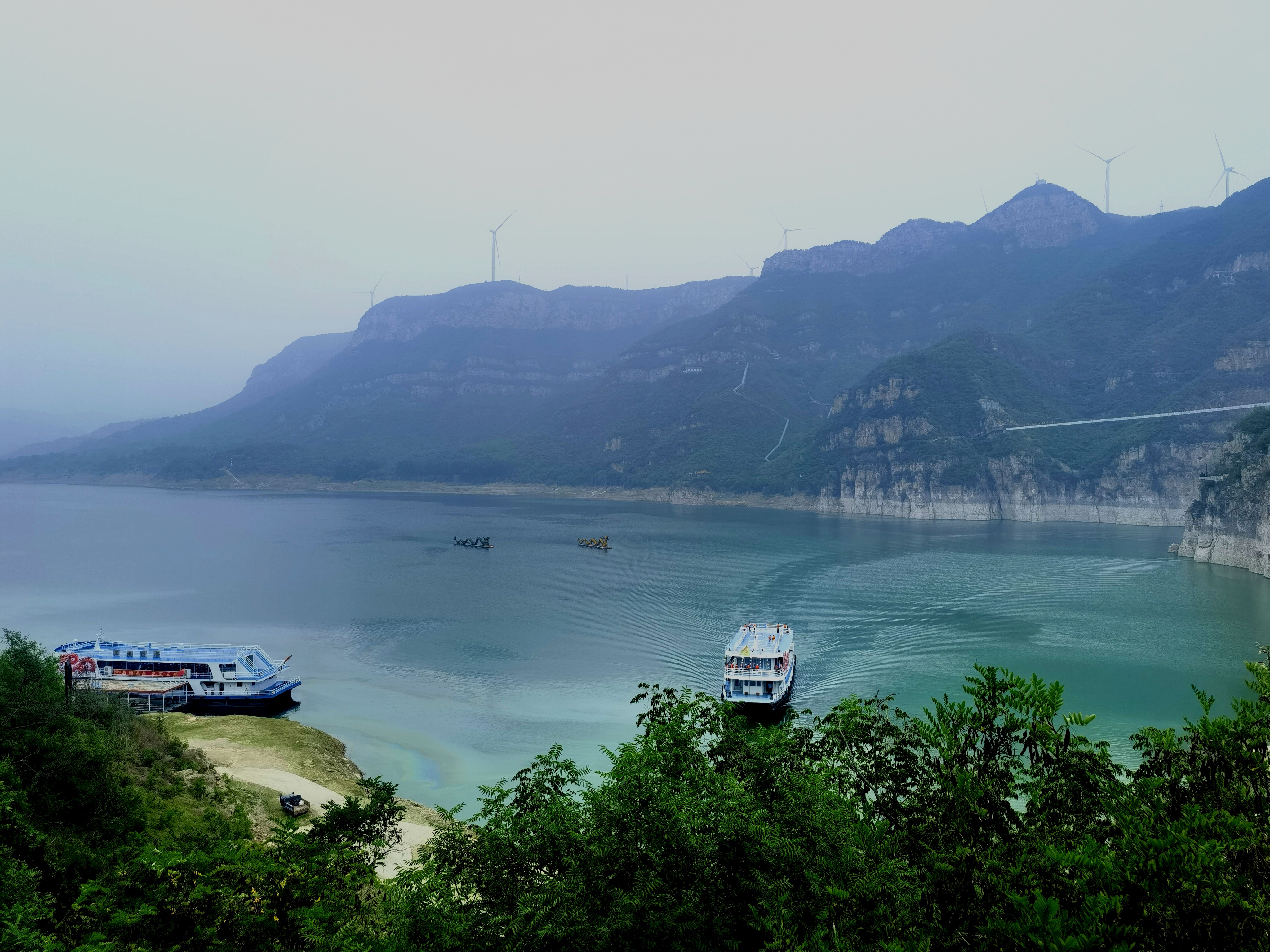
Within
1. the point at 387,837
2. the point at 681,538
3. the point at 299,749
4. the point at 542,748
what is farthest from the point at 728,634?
the point at 681,538

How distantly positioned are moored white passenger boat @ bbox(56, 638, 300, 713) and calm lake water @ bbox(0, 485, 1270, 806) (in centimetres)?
238

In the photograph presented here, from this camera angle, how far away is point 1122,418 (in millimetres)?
176875

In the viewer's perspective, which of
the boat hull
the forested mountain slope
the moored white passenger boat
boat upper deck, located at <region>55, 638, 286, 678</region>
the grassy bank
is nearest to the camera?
the grassy bank

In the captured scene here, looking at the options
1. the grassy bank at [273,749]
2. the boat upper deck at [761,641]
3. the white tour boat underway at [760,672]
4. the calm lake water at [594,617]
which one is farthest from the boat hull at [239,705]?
the boat upper deck at [761,641]

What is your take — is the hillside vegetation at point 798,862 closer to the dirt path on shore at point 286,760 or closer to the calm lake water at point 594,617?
the dirt path on shore at point 286,760

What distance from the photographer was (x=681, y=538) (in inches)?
4427

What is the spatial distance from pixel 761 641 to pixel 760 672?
5261 mm

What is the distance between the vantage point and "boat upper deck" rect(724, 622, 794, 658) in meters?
40.7

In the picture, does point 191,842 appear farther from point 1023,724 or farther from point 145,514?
point 145,514

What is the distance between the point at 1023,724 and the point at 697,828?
459 cm

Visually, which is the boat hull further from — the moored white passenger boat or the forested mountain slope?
the forested mountain slope

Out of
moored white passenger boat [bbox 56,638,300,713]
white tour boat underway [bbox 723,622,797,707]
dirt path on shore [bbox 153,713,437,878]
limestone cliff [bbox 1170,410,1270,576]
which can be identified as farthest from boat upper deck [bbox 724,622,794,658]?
limestone cliff [bbox 1170,410,1270,576]

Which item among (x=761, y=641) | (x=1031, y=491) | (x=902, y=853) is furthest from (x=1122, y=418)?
(x=902, y=853)

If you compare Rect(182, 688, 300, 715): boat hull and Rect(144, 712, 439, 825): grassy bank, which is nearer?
Rect(144, 712, 439, 825): grassy bank
